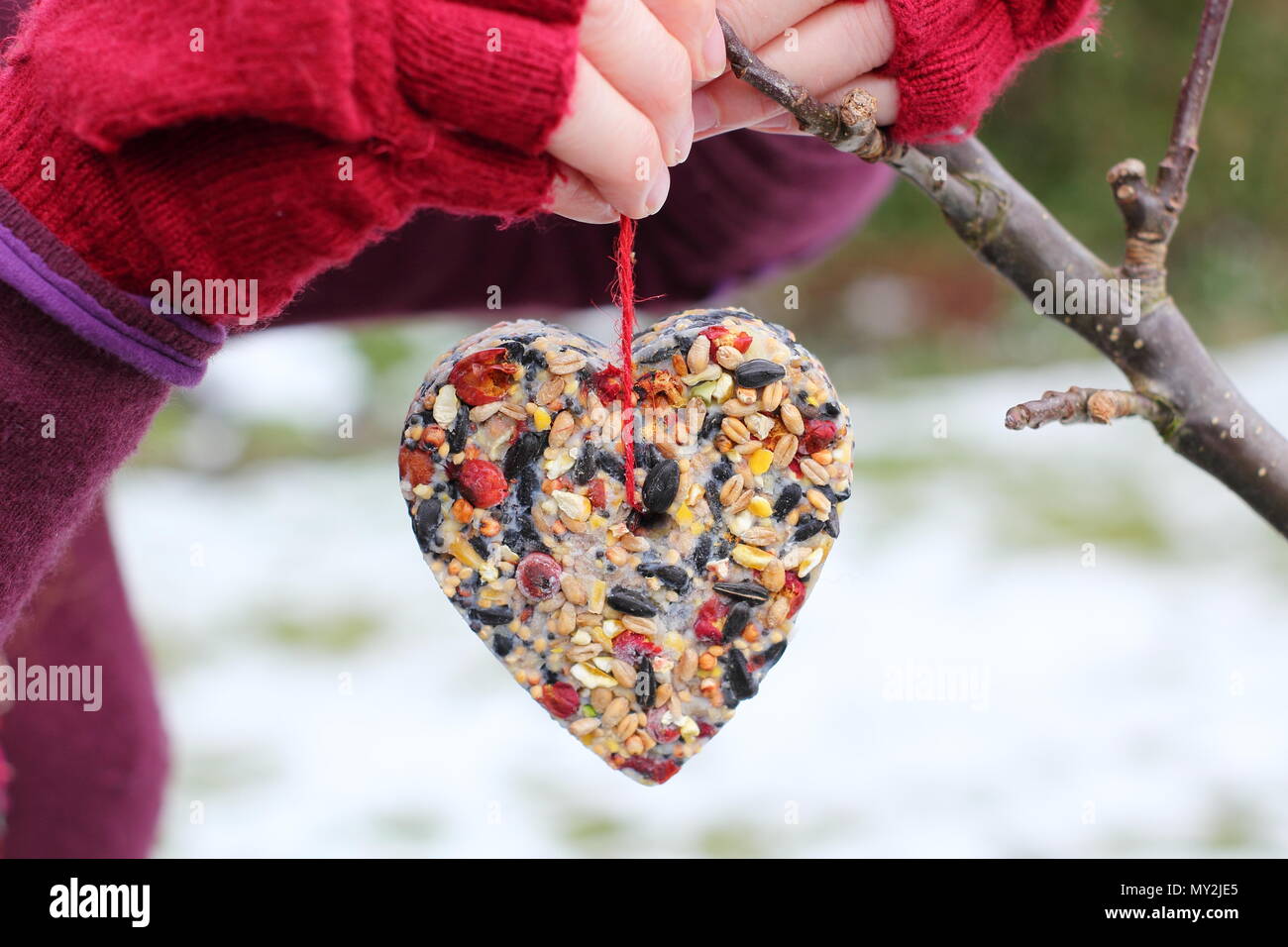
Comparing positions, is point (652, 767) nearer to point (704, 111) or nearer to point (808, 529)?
point (808, 529)

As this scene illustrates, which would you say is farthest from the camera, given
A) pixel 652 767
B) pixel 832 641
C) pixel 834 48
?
pixel 832 641

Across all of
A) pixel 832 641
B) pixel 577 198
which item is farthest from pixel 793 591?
pixel 832 641

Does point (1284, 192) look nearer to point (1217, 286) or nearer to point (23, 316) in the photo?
point (1217, 286)

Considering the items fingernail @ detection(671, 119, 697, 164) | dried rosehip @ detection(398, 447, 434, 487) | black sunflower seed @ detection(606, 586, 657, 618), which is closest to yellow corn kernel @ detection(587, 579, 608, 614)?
black sunflower seed @ detection(606, 586, 657, 618)

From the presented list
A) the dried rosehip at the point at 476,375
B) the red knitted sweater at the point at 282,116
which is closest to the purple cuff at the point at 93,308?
the red knitted sweater at the point at 282,116

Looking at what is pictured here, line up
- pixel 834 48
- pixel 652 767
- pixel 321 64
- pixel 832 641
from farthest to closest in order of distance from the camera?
pixel 832 641
pixel 652 767
pixel 834 48
pixel 321 64

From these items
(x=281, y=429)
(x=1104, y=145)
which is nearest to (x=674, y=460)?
(x=281, y=429)

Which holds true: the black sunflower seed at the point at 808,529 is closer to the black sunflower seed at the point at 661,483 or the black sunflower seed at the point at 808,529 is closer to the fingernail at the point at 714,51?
the black sunflower seed at the point at 661,483
